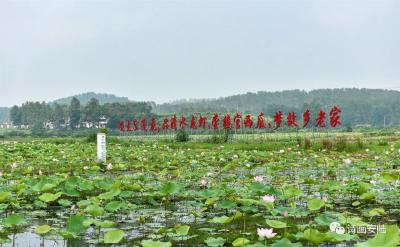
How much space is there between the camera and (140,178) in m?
7.27

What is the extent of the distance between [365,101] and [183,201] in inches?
4523

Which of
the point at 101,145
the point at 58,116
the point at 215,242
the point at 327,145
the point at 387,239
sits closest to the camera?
the point at 387,239

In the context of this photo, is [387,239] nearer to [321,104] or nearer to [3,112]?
[321,104]

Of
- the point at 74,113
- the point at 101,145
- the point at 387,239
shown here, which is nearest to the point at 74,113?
the point at 74,113

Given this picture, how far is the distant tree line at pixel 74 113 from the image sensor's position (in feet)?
225

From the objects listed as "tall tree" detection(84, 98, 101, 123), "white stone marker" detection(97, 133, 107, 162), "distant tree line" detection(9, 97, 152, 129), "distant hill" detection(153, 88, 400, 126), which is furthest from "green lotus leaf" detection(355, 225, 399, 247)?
"distant hill" detection(153, 88, 400, 126)

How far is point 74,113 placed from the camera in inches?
2736

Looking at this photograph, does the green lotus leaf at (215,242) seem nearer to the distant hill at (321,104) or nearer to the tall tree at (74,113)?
the tall tree at (74,113)

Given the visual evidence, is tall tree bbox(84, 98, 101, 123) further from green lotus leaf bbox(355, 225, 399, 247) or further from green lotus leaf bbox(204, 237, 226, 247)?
green lotus leaf bbox(355, 225, 399, 247)

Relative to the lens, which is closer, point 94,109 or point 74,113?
point 94,109

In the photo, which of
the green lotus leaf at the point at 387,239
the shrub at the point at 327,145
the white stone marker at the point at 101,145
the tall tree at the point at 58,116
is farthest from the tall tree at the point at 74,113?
the green lotus leaf at the point at 387,239

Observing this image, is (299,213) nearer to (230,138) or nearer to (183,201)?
(183,201)

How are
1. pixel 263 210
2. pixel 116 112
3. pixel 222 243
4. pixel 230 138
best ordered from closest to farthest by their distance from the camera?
pixel 222 243 < pixel 263 210 < pixel 230 138 < pixel 116 112

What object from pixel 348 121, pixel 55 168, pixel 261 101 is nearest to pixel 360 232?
pixel 55 168
